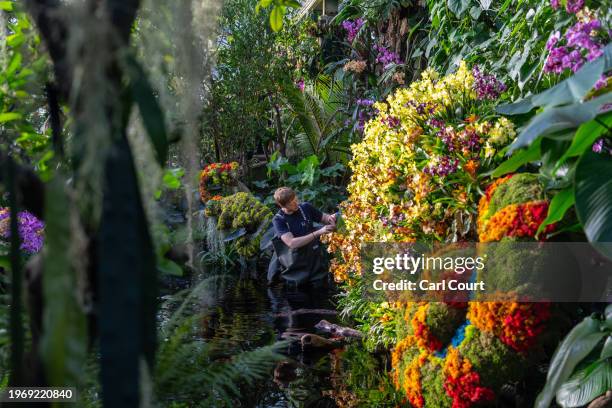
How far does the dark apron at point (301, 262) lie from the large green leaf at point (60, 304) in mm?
6405

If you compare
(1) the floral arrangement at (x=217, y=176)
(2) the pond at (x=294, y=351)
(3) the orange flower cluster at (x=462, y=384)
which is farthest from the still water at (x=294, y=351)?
(1) the floral arrangement at (x=217, y=176)

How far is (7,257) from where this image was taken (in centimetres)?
169

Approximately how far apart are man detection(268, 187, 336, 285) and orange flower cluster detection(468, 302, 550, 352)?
136 inches

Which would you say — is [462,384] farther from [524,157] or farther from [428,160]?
[428,160]

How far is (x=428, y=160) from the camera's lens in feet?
13.1

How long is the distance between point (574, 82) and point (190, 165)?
1.44 meters

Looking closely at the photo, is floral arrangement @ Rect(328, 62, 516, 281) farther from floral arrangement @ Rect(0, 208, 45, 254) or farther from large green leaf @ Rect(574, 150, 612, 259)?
floral arrangement @ Rect(0, 208, 45, 254)

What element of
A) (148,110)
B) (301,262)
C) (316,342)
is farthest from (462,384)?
(301,262)

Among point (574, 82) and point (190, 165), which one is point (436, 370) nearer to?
point (574, 82)

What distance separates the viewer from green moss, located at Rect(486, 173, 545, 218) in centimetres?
311

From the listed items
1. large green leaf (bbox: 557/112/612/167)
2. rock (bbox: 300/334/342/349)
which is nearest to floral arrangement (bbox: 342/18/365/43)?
rock (bbox: 300/334/342/349)

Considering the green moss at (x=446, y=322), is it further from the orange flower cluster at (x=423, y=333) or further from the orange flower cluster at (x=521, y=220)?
the orange flower cluster at (x=521, y=220)

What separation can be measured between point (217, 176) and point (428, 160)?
21.0 feet

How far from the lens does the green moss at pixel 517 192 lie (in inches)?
122
